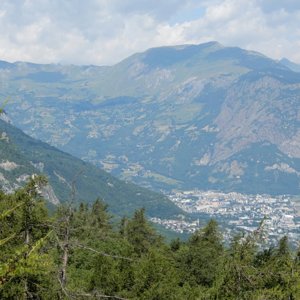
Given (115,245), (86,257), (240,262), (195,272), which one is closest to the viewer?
(240,262)

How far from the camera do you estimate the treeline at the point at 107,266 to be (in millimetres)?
17225

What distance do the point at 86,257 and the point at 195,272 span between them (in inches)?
643

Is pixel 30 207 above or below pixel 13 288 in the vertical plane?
above

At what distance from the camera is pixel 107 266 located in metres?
41.3

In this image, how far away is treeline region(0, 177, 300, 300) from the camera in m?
17.2

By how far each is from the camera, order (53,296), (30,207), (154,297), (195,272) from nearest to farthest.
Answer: (53,296), (30,207), (154,297), (195,272)

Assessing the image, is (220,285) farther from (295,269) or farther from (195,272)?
(195,272)

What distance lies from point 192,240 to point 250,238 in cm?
5294

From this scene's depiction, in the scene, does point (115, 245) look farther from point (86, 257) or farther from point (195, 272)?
point (195, 272)

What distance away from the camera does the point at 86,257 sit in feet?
216

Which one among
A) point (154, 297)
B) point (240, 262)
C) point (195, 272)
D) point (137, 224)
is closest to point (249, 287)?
point (240, 262)

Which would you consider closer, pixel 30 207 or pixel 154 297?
pixel 30 207

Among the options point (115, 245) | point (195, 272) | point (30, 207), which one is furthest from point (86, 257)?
point (30, 207)

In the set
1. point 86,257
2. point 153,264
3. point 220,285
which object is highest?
point 220,285
